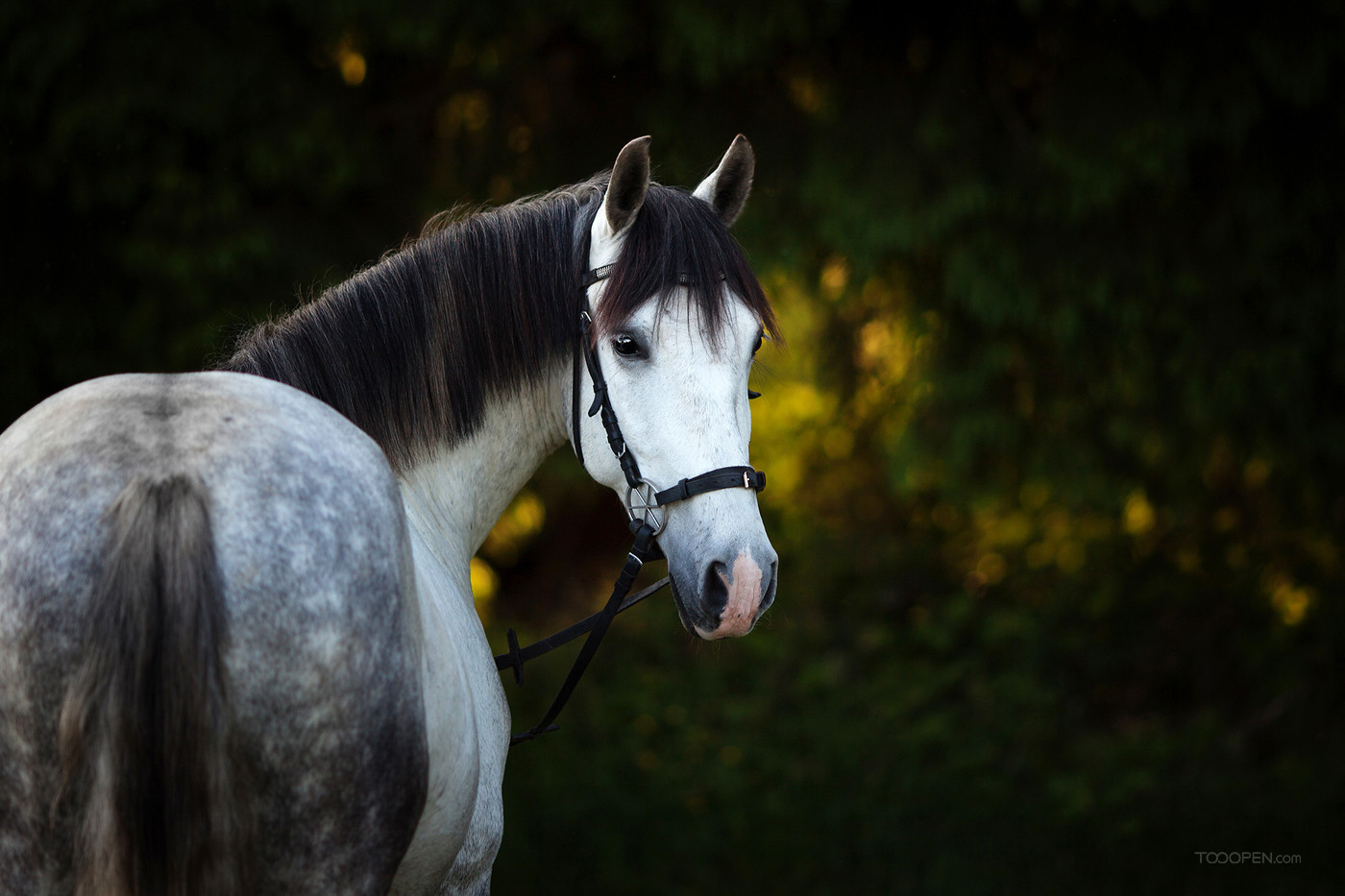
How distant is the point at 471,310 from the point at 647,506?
0.58 meters

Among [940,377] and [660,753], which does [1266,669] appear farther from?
[660,753]

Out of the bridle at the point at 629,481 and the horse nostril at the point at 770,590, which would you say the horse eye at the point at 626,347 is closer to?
the bridle at the point at 629,481

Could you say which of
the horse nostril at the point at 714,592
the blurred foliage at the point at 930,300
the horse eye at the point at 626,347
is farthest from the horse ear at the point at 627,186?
the blurred foliage at the point at 930,300

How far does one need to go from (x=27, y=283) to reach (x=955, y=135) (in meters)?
4.71

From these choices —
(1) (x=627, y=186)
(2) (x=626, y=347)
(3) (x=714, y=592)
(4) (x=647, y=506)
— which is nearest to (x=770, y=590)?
(3) (x=714, y=592)

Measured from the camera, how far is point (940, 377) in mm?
5285

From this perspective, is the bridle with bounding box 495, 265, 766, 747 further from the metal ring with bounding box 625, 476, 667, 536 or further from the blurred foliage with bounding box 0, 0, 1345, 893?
the blurred foliage with bounding box 0, 0, 1345, 893

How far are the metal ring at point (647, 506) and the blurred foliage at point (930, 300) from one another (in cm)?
276

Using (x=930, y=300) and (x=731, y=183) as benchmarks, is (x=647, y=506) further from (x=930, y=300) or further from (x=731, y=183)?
(x=930, y=300)

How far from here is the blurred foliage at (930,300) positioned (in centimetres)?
474

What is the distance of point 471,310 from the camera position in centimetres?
209

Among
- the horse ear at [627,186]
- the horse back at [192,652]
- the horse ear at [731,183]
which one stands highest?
the horse ear at [731,183]

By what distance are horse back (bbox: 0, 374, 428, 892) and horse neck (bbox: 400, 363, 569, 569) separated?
2.21 feet

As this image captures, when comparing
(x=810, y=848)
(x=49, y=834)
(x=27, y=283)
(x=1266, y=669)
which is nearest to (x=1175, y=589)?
(x=1266, y=669)
